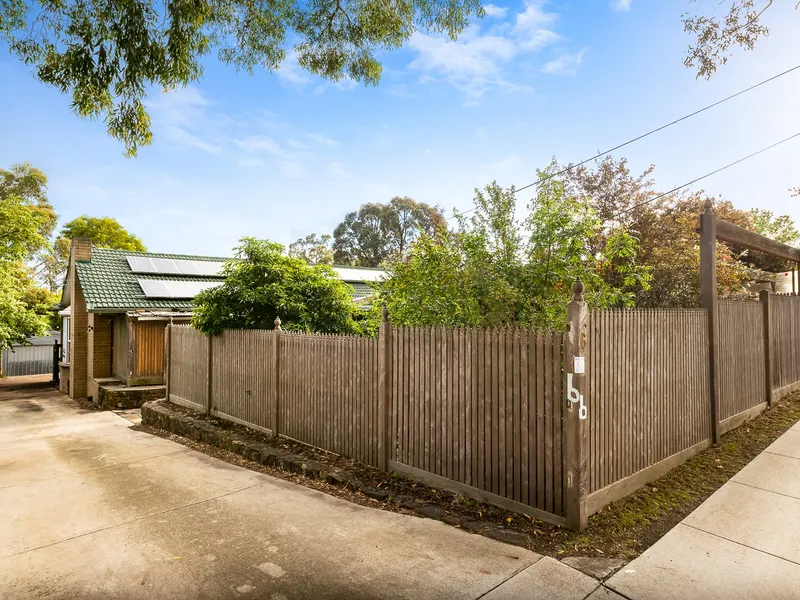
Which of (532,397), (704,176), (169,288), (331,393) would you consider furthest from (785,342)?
(169,288)

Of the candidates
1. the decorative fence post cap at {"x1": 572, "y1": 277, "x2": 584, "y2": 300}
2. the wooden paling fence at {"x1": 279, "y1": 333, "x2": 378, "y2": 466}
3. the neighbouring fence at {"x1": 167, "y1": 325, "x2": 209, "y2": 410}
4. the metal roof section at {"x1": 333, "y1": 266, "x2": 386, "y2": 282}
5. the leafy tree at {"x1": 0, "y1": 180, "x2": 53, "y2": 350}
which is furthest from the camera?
the metal roof section at {"x1": 333, "y1": 266, "x2": 386, "y2": 282}

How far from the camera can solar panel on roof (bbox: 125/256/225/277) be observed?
1728 centimetres

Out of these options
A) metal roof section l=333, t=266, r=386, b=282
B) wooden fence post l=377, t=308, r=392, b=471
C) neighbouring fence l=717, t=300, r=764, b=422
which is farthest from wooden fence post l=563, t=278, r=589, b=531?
metal roof section l=333, t=266, r=386, b=282

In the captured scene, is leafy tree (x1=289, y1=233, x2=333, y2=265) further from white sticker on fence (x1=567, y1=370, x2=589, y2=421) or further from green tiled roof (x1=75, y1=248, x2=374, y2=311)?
white sticker on fence (x1=567, y1=370, x2=589, y2=421)

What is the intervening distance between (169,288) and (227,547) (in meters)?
14.0

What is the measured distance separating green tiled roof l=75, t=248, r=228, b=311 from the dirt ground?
9873 mm

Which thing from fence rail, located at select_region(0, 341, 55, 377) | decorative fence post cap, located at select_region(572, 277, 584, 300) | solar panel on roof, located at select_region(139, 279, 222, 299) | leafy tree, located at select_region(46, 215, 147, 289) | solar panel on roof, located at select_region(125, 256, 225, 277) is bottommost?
fence rail, located at select_region(0, 341, 55, 377)

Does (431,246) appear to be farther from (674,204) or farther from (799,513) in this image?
(674,204)

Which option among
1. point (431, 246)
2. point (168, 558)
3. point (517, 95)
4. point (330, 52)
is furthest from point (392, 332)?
point (517, 95)

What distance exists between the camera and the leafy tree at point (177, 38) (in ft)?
19.2

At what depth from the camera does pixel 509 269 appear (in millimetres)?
6270

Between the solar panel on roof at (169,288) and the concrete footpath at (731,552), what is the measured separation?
1453 centimetres

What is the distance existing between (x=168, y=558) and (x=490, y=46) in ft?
33.9

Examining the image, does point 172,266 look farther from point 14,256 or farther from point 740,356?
point 740,356
